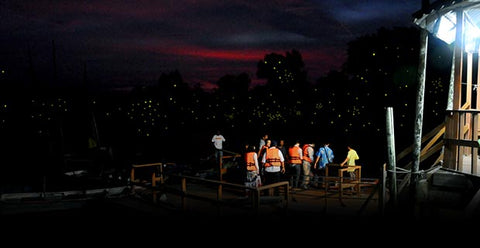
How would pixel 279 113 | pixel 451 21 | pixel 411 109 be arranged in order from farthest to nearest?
1. pixel 279 113
2. pixel 411 109
3. pixel 451 21

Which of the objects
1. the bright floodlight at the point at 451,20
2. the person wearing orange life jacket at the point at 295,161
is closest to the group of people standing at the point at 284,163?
the person wearing orange life jacket at the point at 295,161

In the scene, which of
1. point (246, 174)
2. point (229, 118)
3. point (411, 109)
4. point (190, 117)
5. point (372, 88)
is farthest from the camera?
point (190, 117)

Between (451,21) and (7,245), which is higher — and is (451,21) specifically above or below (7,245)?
above

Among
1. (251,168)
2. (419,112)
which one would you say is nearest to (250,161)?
(251,168)

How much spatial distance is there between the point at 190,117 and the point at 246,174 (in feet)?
144

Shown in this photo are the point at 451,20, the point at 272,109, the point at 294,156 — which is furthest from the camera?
the point at 272,109

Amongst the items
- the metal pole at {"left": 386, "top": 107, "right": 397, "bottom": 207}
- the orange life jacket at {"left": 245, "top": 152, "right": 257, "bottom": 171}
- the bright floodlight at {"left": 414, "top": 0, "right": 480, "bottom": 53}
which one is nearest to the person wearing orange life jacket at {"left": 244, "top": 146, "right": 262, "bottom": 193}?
the orange life jacket at {"left": 245, "top": 152, "right": 257, "bottom": 171}

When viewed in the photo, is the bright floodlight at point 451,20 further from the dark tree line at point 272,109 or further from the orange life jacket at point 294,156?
the dark tree line at point 272,109

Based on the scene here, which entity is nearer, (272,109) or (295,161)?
(295,161)

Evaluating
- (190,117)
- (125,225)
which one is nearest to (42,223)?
(125,225)

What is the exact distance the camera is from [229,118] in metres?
47.3

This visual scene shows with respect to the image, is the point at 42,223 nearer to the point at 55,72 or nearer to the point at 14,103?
the point at 55,72

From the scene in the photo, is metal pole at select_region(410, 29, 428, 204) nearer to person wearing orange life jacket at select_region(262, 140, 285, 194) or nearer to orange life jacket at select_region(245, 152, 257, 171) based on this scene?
person wearing orange life jacket at select_region(262, 140, 285, 194)

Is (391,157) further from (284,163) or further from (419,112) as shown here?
(284,163)
